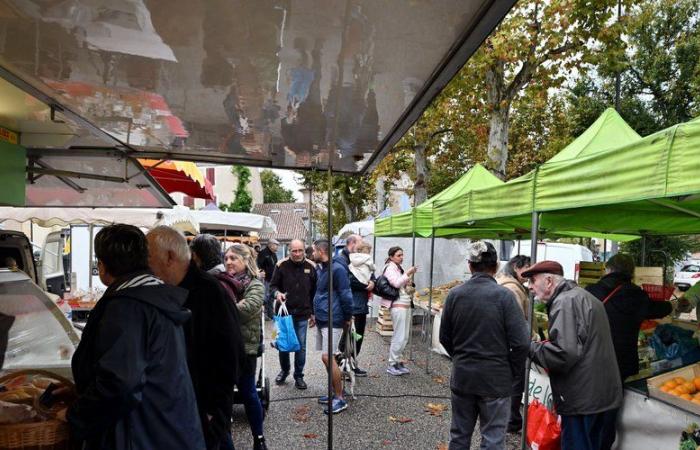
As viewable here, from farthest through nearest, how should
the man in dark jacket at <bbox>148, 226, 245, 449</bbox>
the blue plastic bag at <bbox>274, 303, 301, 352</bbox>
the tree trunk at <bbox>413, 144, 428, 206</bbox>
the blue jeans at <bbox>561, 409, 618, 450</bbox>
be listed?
the tree trunk at <bbox>413, 144, 428, 206</bbox>, the blue plastic bag at <bbox>274, 303, 301, 352</bbox>, the blue jeans at <bbox>561, 409, 618, 450</bbox>, the man in dark jacket at <bbox>148, 226, 245, 449</bbox>

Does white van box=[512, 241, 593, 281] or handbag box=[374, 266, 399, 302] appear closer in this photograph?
handbag box=[374, 266, 399, 302]

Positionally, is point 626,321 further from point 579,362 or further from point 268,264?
point 268,264

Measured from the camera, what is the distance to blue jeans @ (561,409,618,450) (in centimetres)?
383

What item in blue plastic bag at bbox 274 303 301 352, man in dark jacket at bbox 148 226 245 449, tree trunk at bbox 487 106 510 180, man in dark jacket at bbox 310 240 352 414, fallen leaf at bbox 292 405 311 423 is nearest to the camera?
man in dark jacket at bbox 148 226 245 449

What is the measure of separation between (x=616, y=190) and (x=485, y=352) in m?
1.45

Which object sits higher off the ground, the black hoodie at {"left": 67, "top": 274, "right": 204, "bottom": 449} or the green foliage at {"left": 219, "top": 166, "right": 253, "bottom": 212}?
the green foliage at {"left": 219, "top": 166, "right": 253, "bottom": 212}

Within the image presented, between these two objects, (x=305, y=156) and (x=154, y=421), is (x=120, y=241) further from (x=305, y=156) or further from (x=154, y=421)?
(x=305, y=156)

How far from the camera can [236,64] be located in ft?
7.75

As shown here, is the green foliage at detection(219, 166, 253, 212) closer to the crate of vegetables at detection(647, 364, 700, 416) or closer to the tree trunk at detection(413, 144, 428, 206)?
the tree trunk at detection(413, 144, 428, 206)

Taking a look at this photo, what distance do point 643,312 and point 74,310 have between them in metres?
8.76

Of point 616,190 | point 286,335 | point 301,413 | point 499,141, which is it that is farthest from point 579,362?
point 499,141

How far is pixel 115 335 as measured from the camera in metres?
2.01

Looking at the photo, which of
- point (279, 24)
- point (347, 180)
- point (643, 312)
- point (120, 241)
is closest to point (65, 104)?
point (120, 241)

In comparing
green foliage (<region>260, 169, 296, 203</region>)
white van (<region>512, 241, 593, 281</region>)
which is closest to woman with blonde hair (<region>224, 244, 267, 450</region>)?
white van (<region>512, 241, 593, 281</region>)
